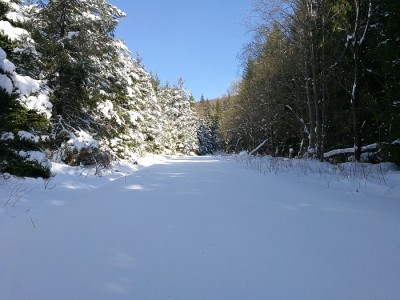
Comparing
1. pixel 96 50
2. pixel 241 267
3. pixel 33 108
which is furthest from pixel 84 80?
pixel 241 267

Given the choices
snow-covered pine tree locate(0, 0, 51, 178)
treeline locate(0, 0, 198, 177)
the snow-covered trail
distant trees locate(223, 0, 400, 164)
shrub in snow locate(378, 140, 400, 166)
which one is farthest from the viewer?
distant trees locate(223, 0, 400, 164)

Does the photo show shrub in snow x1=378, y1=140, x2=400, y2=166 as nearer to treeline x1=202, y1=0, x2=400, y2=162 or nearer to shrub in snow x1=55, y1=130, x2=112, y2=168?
treeline x1=202, y1=0, x2=400, y2=162

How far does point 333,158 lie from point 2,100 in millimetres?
15291

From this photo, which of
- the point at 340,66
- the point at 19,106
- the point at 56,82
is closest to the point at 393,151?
the point at 340,66

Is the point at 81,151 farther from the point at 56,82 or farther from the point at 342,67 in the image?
the point at 342,67

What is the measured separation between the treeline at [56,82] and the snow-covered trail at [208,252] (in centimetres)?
378

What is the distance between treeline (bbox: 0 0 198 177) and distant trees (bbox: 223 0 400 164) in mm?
8214

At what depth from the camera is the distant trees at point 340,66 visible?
33.1ft

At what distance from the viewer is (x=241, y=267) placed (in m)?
2.78

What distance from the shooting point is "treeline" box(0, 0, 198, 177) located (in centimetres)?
753

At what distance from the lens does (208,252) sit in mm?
3117

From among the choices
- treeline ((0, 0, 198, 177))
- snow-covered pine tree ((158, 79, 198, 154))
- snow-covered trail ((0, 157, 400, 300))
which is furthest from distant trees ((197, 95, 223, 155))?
snow-covered trail ((0, 157, 400, 300))

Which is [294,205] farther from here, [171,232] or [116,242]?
[116,242]

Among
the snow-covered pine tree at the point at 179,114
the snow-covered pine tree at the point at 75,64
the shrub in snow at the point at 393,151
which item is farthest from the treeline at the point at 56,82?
the snow-covered pine tree at the point at 179,114
